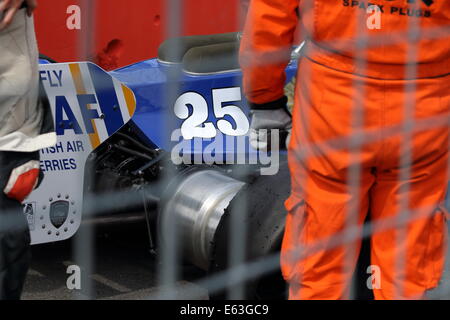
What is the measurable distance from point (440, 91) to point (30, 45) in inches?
42.9

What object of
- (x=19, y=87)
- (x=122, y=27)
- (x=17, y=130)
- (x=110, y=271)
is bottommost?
(x=110, y=271)

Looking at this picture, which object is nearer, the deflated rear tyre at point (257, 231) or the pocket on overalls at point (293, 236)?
the pocket on overalls at point (293, 236)

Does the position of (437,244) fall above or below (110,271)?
above

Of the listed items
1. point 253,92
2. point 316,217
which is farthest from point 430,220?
point 253,92

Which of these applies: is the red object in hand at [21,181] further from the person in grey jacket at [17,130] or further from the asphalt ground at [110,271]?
the asphalt ground at [110,271]

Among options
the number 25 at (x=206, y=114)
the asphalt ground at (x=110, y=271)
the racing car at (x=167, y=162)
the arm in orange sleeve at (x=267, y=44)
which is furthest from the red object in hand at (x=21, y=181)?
the number 25 at (x=206, y=114)

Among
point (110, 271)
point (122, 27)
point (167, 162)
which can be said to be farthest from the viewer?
point (122, 27)

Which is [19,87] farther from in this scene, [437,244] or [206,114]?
[206,114]

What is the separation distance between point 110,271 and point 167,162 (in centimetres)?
74

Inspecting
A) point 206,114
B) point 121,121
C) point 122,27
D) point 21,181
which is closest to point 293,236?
point 21,181

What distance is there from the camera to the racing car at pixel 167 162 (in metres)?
3.27

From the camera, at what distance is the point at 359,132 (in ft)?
8.16

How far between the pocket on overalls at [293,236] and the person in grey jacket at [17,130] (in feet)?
2.40

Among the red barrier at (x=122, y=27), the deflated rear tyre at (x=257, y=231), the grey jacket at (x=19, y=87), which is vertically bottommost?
the deflated rear tyre at (x=257, y=231)
